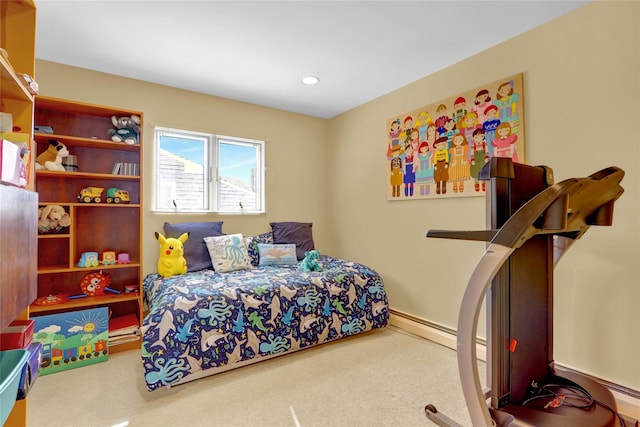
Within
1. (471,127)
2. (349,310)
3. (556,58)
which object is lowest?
(349,310)

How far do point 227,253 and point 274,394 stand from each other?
1.43 metres

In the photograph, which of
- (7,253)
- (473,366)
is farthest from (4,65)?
(473,366)

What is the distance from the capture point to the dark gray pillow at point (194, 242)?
9.79 ft

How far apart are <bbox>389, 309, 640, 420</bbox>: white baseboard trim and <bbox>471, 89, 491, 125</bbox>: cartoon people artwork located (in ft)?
5.89

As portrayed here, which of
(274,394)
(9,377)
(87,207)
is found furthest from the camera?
(87,207)

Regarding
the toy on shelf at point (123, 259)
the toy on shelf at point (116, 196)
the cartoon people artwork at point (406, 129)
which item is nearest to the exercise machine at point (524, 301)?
the cartoon people artwork at point (406, 129)

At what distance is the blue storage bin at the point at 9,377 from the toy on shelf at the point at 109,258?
6.11 feet

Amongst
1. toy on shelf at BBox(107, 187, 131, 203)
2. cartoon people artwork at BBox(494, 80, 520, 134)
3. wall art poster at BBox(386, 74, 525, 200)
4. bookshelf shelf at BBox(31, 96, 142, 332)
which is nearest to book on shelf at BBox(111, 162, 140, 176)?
bookshelf shelf at BBox(31, 96, 142, 332)

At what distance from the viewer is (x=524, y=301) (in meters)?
1.46

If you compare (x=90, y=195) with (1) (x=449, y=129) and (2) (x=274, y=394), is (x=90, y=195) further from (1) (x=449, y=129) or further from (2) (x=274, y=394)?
(1) (x=449, y=129)

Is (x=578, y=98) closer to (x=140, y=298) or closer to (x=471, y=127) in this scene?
(x=471, y=127)

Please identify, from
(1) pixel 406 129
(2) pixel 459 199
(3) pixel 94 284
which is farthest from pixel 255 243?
(2) pixel 459 199

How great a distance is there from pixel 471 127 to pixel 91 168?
3.36 m

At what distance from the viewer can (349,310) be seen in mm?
2754
